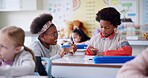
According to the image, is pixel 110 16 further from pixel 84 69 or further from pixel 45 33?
pixel 84 69

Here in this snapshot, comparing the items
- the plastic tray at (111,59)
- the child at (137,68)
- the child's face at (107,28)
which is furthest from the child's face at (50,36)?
the child at (137,68)

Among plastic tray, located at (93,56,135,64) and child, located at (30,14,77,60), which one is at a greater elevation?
child, located at (30,14,77,60)

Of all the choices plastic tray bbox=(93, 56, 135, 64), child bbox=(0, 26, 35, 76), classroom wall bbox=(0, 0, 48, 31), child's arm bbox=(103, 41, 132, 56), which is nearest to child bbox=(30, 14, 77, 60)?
child's arm bbox=(103, 41, 132, 56)

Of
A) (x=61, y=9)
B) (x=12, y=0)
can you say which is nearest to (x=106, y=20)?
(x=61, y=9)

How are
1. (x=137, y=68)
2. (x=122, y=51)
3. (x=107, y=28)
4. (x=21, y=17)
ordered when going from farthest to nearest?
(x=21, y=17), (x=107, y=28), (x=122, y=51), (x=137, y=68)

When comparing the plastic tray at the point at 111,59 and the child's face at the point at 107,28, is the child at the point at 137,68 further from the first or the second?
the child's face at the point at 107,28

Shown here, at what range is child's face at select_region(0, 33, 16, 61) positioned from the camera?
1.27 meters

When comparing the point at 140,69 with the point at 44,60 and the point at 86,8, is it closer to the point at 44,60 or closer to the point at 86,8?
the point at 44,60

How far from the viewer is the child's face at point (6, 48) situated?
1.27m

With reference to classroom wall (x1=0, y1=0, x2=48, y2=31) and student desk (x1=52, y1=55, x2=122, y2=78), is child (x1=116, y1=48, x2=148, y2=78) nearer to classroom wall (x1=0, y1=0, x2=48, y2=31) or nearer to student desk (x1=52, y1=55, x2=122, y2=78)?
student desk (x1=52, y1=55, x2=122, y2=78)

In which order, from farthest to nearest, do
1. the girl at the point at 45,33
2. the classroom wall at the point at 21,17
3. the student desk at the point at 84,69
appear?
the classroom wall at the point at 21,17 → the girl at the point at 45,33 → the student desk at the point at 84,69

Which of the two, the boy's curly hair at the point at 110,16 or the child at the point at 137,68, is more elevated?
the boy's curly hair at the point at 110,16

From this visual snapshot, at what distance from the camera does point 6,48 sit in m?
1.28

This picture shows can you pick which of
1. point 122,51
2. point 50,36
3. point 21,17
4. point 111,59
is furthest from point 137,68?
point 21,17
